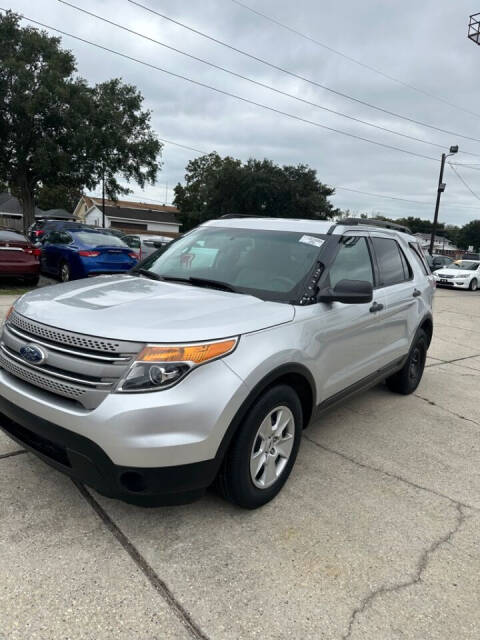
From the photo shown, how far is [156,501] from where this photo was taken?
2.33 meters

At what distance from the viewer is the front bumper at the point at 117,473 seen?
2.26 metres

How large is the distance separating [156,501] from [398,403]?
136 inches

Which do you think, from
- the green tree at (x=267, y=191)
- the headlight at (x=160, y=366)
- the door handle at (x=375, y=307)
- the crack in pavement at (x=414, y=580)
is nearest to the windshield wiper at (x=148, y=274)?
the headlight at (x=160, y=366)

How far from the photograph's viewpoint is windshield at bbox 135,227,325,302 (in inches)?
128

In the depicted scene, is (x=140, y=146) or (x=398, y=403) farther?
(x=140, y=146)

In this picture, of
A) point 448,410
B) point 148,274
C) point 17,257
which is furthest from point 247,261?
point 17,257

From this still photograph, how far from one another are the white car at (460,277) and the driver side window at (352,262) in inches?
767

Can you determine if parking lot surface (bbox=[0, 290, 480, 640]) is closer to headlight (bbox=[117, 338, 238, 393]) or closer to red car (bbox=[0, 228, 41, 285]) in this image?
headlight (bbox=[117, 338, 238, 393])

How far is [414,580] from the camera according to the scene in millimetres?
2404

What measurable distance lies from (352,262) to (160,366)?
2.08 meters

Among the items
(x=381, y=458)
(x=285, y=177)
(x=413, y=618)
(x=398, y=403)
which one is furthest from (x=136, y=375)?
(x=285, y=177)

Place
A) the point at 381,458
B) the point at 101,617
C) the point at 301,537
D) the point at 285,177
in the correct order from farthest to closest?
the point at 285,177 → the point at 381,458 → the point at 301,537 → the point at 101,617

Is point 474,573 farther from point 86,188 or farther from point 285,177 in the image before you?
point 285,177

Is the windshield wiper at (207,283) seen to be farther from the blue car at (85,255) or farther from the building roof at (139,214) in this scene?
the building roof at (139,214)
